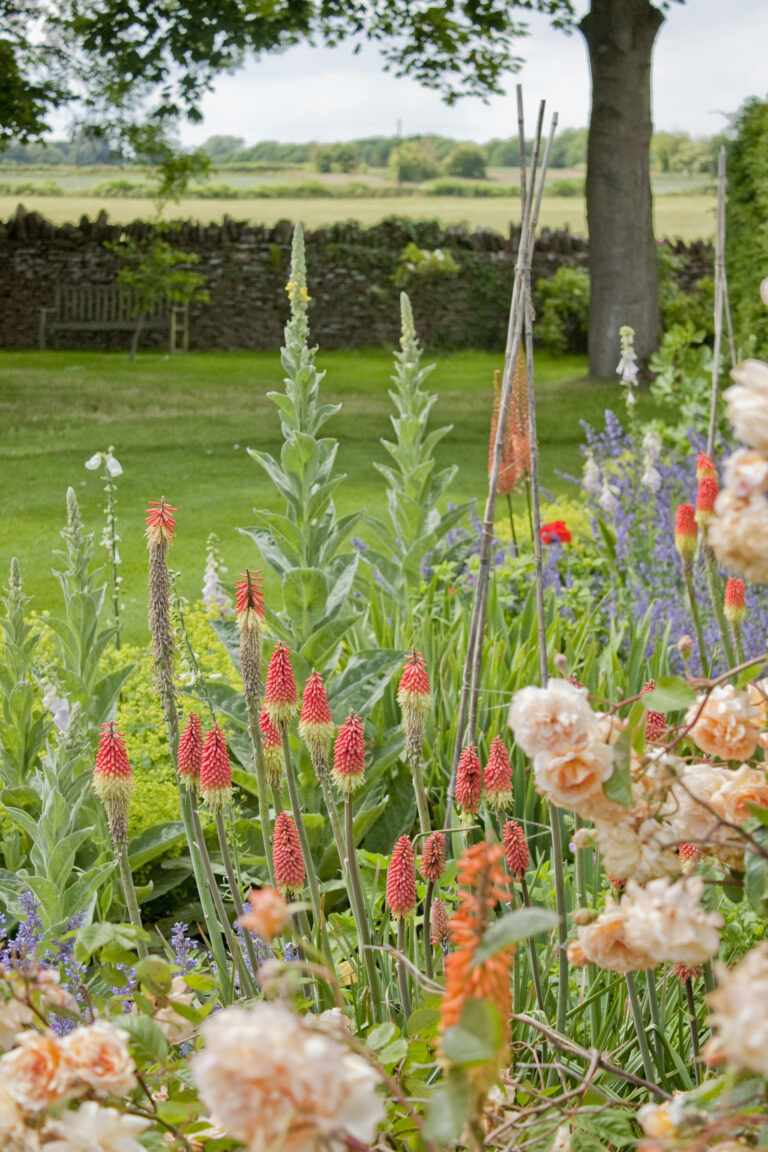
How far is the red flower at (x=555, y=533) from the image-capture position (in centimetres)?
488

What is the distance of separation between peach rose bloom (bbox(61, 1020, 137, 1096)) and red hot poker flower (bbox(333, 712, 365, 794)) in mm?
722

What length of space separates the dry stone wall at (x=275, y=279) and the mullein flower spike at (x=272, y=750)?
1519cm

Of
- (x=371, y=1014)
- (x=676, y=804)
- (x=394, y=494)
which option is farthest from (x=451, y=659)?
(x=676, y=804)

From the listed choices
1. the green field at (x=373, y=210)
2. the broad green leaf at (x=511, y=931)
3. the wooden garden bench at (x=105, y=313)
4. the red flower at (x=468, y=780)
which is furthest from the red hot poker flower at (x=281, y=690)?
the green field at (x=373, y=210)

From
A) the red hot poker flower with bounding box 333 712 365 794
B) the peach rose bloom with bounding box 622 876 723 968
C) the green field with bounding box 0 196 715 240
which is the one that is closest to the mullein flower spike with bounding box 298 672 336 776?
the red hot poker flower with bounding box 333 712 365 794

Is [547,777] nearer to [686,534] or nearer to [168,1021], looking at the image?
[168,1021]

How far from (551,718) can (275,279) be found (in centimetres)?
1656

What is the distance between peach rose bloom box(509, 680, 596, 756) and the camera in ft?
3.45

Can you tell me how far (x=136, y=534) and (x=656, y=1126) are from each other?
21.5 feet

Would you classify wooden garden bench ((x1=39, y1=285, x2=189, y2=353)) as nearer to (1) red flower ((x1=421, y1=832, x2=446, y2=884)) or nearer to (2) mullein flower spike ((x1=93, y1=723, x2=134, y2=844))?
(2) mullein flower spike ((x1=93, y1=723, x2=134, y2=844))

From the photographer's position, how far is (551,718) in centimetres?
106

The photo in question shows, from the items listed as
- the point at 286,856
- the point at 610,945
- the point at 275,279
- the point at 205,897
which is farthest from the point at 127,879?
the point at 275,279

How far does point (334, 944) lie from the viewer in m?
2.53

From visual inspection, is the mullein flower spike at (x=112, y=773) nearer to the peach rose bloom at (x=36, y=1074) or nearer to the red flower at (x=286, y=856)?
the red flower at (x=286, y=856)
